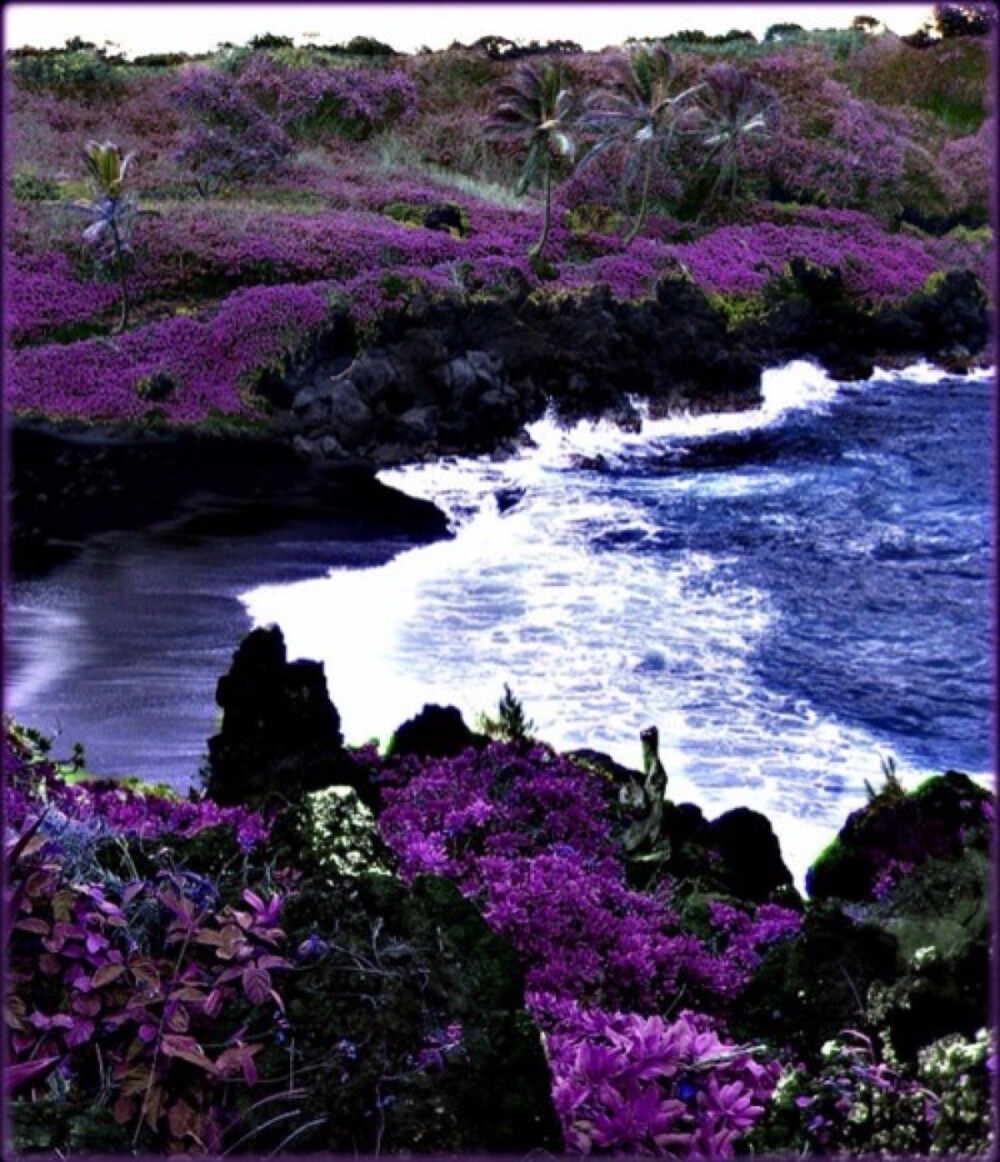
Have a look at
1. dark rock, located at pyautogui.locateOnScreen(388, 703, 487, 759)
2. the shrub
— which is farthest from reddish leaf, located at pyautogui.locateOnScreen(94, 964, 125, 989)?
the shrub

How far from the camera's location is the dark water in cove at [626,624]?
10.8 meters

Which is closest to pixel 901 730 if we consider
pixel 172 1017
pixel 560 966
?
pixel 560 966

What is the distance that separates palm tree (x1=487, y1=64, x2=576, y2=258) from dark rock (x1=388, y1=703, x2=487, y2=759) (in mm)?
23398

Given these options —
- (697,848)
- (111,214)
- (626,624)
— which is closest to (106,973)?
(697,848)

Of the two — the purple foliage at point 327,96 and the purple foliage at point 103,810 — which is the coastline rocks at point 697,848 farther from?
the purple foliage at point 327,96

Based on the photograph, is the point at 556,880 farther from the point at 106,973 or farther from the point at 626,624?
the point at 626,624

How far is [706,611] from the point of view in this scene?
14.8m

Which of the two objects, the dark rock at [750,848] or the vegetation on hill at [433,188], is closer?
the dark rock at [750,848]

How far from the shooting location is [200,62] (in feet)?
129

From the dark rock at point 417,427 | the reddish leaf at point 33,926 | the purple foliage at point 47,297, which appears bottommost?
the reddish leaf at point 33,926

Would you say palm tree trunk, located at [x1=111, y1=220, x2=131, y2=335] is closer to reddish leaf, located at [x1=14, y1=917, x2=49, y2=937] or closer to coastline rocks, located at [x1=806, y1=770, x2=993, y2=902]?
coastline rocks, located at [x1=806, y1=770, x2=993, y2=902]

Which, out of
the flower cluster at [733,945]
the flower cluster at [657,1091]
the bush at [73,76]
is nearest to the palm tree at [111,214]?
the bush at [73,76]

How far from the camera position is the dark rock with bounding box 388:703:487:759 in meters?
7.10

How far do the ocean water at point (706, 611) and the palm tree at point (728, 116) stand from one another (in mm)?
18796
